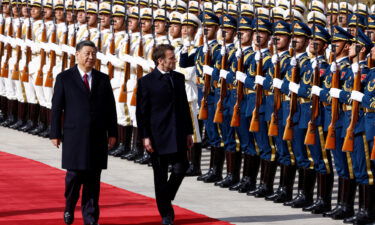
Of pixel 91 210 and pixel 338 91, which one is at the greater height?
pixel 338 91

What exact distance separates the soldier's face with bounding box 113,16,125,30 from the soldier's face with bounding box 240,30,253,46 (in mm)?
3153

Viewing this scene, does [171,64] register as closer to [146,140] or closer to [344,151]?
[146,140]

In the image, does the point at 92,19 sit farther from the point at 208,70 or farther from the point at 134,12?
the point at 208,70

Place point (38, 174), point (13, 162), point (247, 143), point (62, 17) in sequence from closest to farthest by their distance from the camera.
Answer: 1. point (247, 143)
2. point (38, 174)
3. point (13, 162)
4. point (62, 17)

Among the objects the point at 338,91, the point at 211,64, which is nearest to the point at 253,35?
the point at 211,64

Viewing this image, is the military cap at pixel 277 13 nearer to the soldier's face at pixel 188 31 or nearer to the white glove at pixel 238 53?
the soldier's face at pixel 188 31

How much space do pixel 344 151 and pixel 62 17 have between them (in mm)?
7078

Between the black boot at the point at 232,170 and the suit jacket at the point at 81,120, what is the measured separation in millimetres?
2963

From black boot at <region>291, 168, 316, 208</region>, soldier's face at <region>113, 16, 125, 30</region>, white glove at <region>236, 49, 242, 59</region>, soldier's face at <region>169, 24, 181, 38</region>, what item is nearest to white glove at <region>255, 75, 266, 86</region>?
white glove at <region>236, 49, 242, 59</region>

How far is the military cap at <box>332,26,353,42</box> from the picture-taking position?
1119 cm

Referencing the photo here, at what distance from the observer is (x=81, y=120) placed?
10.0 metres

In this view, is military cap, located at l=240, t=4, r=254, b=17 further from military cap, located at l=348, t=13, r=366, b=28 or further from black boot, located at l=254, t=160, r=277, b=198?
black boot, located at l=254, t=160, r=277, b=198

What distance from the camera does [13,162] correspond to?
14.4 m

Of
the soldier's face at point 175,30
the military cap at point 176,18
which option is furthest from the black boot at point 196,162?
the military cap at point 176,18
